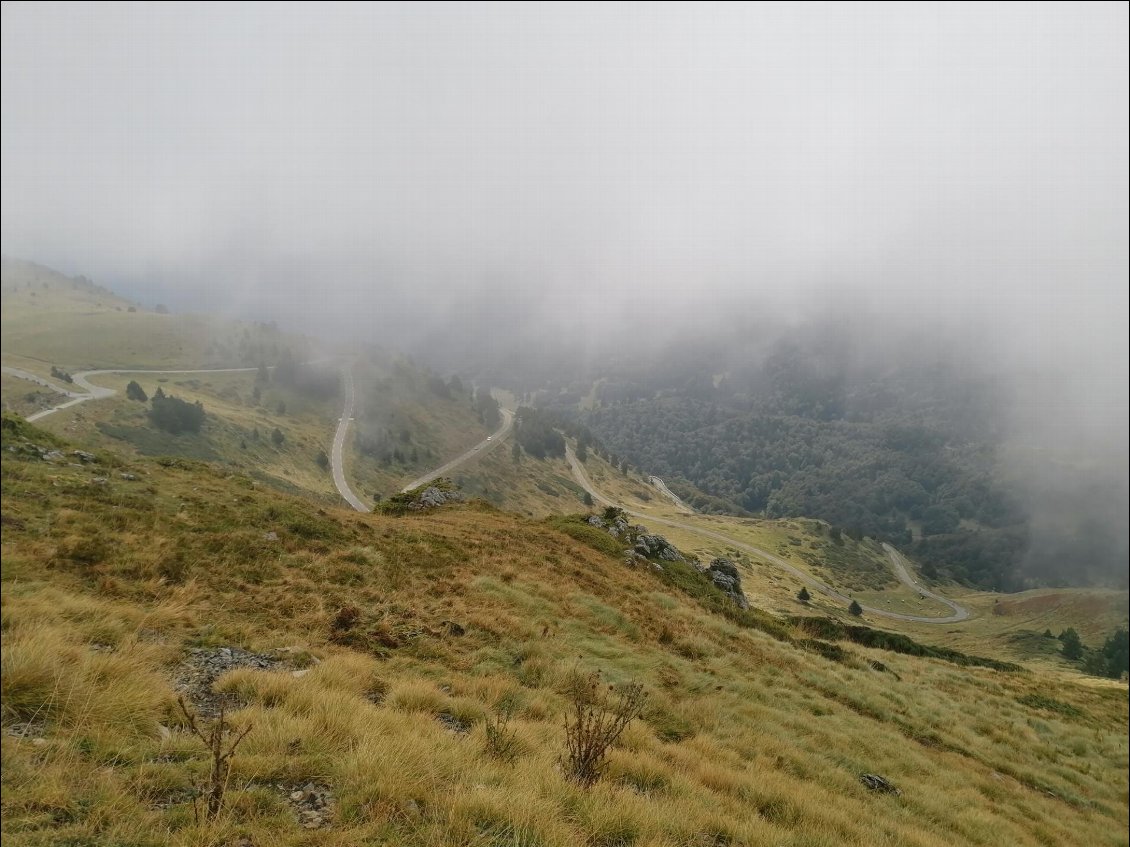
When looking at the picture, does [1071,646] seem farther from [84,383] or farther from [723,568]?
[84,383]

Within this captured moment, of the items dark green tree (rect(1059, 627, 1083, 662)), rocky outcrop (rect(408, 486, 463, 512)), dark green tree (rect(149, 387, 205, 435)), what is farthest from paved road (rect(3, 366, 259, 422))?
dark green tree (rect(1059, 627, 1083, 662))

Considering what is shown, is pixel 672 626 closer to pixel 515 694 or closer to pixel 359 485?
pixel 515 694

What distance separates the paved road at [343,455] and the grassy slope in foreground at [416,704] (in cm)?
7275

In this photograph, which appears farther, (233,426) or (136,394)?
(233,426)

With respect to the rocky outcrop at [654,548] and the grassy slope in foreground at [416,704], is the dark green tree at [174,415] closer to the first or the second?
the grassy slope in foreground at [416,704]

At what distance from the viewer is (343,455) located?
5453 inches

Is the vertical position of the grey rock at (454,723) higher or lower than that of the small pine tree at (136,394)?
higher

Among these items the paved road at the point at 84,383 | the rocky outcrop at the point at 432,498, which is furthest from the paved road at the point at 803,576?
the paved road at the point at 84,383

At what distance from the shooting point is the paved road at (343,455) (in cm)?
11079

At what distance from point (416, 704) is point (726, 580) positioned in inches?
1207

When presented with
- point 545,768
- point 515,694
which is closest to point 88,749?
point 545,768

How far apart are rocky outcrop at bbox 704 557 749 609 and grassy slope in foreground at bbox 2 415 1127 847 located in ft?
32.3

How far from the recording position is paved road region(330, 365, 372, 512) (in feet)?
363

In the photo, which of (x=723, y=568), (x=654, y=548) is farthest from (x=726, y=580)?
(x=654, y=548)
